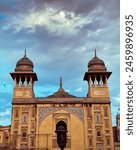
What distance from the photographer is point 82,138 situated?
2588 centimetres

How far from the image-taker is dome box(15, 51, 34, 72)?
1128 inches

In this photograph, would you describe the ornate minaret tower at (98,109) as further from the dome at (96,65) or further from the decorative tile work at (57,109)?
the decorative tile work at (57,109)

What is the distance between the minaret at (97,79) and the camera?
27.8m

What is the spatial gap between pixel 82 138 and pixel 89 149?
1144 mm

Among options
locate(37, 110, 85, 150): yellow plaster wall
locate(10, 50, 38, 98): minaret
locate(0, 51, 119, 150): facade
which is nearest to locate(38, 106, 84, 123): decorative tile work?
locate(0, 51, 119, 150): facade

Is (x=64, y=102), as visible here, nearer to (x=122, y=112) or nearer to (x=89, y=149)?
(x=89, y=149)

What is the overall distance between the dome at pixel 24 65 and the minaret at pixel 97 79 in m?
5.68

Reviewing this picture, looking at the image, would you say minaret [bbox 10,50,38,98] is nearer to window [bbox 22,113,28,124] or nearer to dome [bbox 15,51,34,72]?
dome [bbox 15,51,34,72]

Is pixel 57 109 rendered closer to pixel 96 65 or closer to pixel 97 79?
pixel 97 79

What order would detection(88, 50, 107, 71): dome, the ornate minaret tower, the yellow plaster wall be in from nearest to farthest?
the yellow plaster wall
the ornate minaret tower
detection(88, 50, 107, 71): dome

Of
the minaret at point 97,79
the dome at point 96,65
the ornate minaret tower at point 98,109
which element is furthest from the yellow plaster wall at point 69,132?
the dome at point 96,65

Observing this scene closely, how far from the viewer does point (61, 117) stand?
1049 inches

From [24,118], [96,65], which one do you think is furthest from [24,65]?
[96,65]

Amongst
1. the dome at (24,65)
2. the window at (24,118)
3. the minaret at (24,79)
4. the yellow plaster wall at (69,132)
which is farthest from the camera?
the dome at (24,65)
